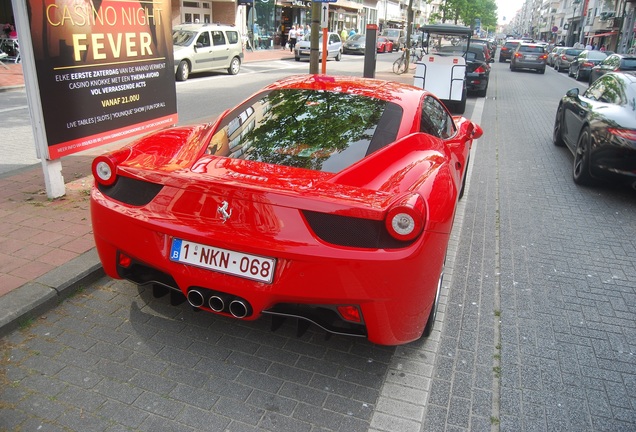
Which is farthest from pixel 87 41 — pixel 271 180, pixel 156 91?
pixel 271 180

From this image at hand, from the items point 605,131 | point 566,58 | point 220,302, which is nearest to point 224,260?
point 220,302

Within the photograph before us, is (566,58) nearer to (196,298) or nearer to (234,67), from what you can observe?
(234,67)

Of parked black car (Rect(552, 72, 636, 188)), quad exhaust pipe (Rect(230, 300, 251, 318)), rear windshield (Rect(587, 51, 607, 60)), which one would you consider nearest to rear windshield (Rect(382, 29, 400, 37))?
rear windshield (Rect(587, 51, 607, 60))

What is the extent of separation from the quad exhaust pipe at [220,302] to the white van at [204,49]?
Answer: 1503cm

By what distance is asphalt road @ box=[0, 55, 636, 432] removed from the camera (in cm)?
253

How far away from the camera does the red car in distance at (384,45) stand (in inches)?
1611

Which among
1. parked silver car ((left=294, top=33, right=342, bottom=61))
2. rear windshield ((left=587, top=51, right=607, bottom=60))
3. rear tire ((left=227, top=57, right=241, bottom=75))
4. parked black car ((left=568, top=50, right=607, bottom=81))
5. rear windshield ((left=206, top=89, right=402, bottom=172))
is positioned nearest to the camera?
rear windshield ((left=206, top=89, right=402, bottom=172))

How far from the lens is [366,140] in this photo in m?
3.19

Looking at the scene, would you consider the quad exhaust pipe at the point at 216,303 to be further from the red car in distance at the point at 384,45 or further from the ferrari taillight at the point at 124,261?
the red car in distance at the point at 384,45

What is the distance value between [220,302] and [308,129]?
129cm

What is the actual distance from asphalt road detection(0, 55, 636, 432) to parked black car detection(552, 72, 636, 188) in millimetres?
2096

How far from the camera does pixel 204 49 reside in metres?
17.9

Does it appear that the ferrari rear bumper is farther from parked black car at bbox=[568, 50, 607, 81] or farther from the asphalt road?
parked black car at bbox=[568, 50, 607, 81]

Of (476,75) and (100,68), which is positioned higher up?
(100,68)
